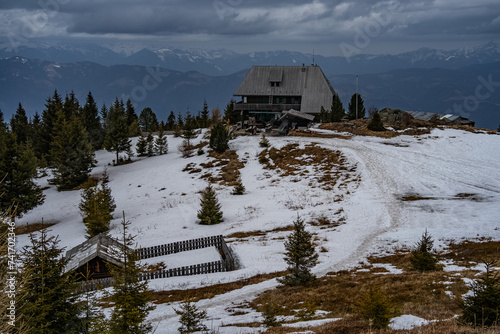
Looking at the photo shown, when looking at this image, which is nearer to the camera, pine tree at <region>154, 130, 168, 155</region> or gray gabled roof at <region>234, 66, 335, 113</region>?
pine tree at <region>154, 130, 168, 155</region>

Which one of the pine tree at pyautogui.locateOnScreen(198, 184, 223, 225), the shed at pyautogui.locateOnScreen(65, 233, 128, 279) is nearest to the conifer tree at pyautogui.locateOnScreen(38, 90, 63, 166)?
the pine tree at pyautogui.locateOnScreen(198, 184, 223, 225)

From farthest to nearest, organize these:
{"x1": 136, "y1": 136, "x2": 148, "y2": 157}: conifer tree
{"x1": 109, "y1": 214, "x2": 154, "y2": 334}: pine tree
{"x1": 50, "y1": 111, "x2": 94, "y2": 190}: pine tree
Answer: {"x1": 136, "y1": 136, "x2": 148, "y2": 157}: conifer tree → {"x1": 50, "y1": 111, "x2": 94, "y2": 190}: pine tree → {"x1": 109, "y1": 214, "x2": 154, "y2": 334}: pine tree

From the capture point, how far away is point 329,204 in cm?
3191

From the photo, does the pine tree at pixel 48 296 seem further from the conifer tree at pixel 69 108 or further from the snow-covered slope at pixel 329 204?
the conifer tree at pixel 69 108

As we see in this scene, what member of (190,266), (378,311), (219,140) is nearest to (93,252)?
(190,266)

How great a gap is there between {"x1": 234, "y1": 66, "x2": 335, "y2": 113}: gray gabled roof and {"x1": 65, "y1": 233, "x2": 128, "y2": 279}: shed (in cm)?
5144

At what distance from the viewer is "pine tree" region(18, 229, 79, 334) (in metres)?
9.91

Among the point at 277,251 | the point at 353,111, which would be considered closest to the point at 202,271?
the point at 277,251

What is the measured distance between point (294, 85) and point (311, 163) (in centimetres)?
3468

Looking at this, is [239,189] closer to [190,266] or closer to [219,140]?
[219,140]

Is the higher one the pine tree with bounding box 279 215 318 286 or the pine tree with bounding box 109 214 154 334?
the pine tree with bounding box 109 214 154 334

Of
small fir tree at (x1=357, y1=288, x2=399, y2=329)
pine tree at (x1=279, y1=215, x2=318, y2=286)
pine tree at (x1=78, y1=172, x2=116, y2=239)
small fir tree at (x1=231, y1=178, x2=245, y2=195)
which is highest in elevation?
small fir tree at (x1=357, y1=288, x2=399, y2=329)

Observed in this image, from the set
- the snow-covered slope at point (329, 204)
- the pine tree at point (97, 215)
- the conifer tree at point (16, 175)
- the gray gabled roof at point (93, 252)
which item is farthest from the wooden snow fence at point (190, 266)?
the conifer tree at point (16, 175)

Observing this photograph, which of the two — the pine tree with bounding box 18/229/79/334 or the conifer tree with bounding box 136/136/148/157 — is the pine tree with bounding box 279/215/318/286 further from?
the conifer tree with bounding box 136/136/148/157
